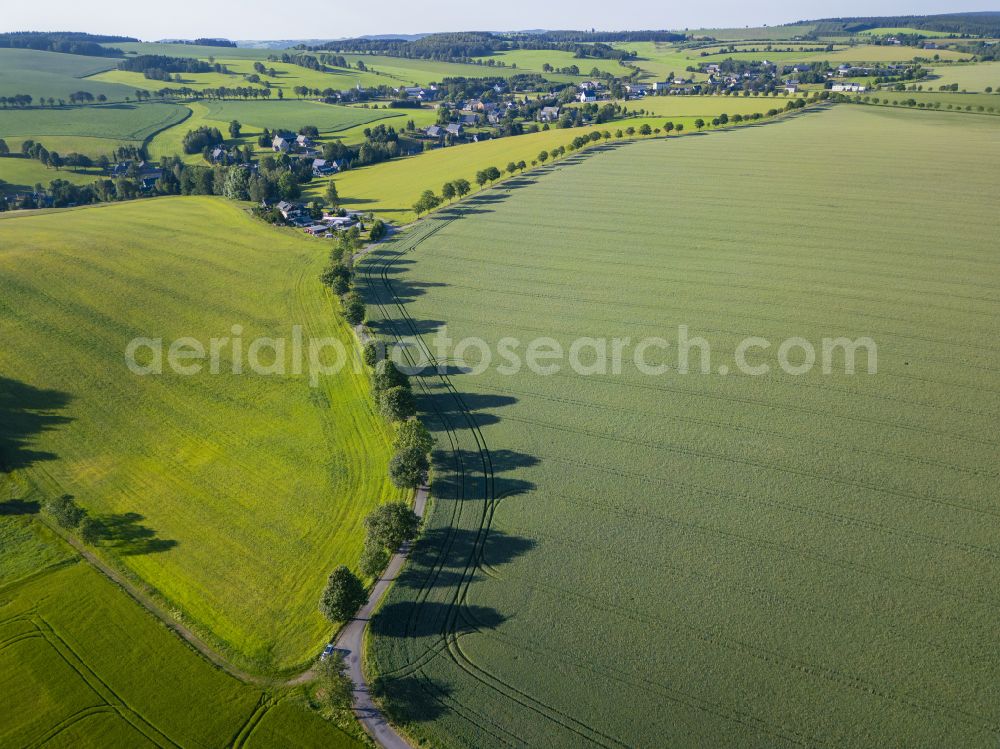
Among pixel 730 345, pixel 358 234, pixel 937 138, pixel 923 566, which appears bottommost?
pixel 923 566

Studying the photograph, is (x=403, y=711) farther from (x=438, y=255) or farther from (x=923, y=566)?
(x=438, y=255)

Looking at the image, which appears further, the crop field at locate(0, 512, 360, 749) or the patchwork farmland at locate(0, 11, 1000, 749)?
the patchwork farmland at locate(0, 11, 1000, 749)

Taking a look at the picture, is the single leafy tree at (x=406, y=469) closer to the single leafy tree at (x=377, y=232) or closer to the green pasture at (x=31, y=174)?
the single leafy tree at (x=377, y=232)

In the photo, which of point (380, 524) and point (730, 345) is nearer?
point (380, 524)

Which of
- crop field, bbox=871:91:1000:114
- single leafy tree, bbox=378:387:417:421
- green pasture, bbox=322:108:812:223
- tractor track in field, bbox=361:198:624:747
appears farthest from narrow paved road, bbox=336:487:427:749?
crop field, bbox=871:91:1000:114

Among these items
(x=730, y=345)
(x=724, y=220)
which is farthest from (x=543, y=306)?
(x=724, y=220)

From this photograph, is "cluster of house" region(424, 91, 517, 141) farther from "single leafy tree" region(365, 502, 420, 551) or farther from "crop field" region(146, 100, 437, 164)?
"single leafy tree" region(365, 502, 420, 551)

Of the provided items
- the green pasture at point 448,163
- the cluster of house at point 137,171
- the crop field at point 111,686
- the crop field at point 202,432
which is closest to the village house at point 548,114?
the green pasture at point 448,163
